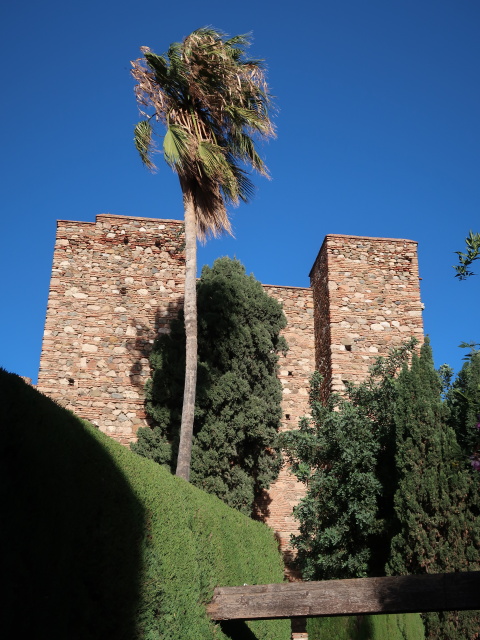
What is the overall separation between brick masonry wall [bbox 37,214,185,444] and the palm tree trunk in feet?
11.5

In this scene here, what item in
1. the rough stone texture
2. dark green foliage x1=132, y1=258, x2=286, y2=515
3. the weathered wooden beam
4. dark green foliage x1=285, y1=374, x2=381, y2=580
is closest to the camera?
the weathered wooden beam

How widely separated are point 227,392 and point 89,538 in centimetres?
721

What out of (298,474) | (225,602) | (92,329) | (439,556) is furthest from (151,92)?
(439,556)

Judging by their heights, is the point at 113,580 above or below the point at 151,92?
below

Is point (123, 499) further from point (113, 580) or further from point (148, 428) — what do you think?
point (148, 428)

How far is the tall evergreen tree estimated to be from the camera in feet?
31.6

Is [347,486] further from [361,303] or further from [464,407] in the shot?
[361,303]

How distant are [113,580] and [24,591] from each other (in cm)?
125

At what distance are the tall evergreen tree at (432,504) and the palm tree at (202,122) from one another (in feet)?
12.0

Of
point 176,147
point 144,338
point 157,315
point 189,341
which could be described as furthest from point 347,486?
point 176,147

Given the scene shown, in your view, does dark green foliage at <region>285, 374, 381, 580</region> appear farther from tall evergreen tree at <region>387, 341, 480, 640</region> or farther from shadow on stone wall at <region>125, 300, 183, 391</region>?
shadow on stone wall at <region>125, 300, 183, 391</region>

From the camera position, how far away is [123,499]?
5.73 m

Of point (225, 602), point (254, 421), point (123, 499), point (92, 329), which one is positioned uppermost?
point (92, 329)

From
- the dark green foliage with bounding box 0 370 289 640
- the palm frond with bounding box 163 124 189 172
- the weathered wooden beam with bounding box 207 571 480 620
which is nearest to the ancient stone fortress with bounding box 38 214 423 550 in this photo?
the palm frond with bounding box 163 124 189 172
